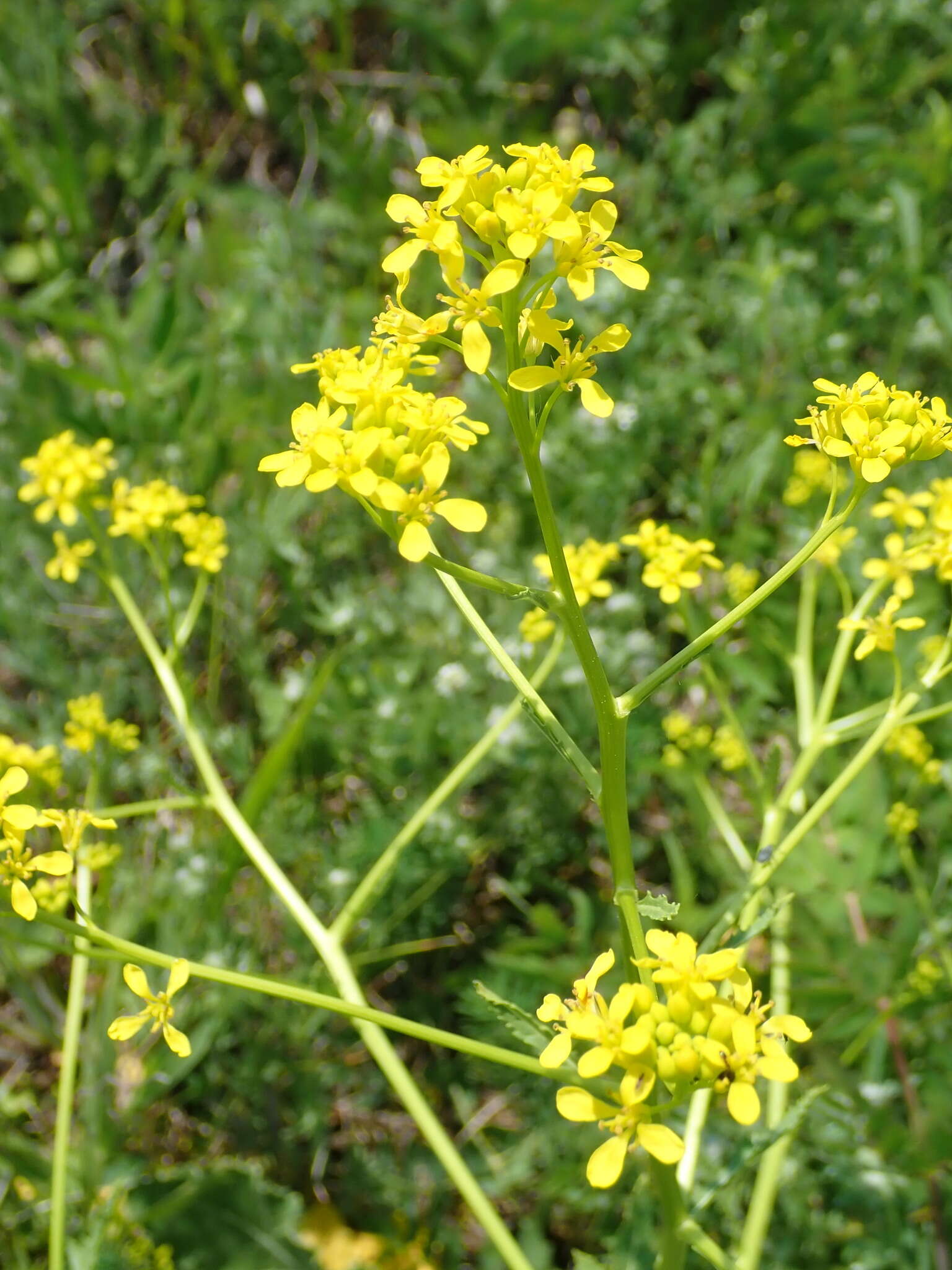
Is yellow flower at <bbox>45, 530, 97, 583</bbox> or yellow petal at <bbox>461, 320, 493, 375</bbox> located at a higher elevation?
yellow petal at <bbox>461, 320, 493, 375</bbox>

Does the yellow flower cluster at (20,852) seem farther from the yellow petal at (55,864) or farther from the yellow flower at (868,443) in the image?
the yellow flower at (868,443)

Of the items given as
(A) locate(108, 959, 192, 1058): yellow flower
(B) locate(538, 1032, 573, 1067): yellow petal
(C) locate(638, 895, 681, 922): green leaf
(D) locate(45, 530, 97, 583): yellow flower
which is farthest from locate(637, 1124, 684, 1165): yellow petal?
(D) locate(45, 530, 97, 583): yellow flower

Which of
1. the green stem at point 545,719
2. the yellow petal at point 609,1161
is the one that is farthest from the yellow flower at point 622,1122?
the green stem at point 545,719

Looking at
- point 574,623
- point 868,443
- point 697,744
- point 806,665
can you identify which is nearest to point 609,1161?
point 574,623

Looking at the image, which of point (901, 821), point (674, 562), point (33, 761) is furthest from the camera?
point (901, 821)

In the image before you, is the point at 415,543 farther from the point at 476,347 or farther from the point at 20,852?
the point at 20,852

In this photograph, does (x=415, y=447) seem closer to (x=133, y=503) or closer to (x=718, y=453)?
(x=133, y=503)

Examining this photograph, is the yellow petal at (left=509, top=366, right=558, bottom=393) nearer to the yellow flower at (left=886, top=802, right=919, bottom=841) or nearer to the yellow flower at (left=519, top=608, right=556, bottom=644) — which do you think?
the yellow flower at (left=519, top=608, right=556, bottom=644)
